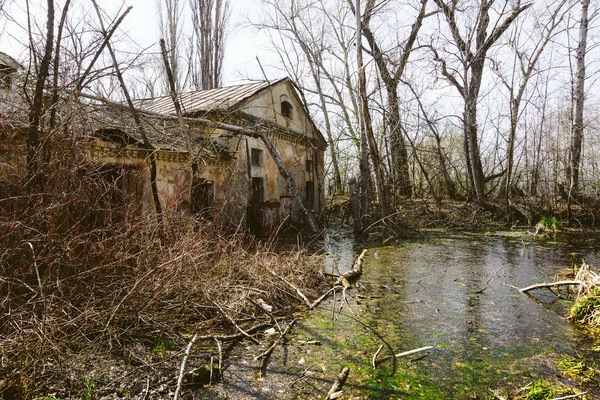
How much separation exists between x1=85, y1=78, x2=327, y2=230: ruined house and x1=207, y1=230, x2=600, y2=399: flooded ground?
4.89m

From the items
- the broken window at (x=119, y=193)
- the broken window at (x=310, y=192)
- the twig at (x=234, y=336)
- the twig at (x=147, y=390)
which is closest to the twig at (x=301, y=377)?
the twig at (x=234, y=336)

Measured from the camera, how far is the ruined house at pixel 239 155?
10.1 meters

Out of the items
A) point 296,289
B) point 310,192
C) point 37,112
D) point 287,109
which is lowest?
point 296,289

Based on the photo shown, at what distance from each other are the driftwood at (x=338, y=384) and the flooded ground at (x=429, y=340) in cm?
7

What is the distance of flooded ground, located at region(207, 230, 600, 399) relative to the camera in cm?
361

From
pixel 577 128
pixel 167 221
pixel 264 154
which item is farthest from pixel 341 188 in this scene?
pixel 167 221

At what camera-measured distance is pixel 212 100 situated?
13.8m

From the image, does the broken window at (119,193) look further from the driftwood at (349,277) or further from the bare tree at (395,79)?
the bare tree at (395,79)

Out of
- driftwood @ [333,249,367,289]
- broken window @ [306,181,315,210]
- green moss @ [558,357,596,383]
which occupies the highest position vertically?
broken window @ [306,181,315,210]

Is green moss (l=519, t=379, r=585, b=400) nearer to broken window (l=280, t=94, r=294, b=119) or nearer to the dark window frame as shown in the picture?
the dark window frame

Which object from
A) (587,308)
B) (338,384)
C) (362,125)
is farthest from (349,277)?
(362,125)

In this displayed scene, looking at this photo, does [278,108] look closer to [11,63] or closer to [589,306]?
[11,63]

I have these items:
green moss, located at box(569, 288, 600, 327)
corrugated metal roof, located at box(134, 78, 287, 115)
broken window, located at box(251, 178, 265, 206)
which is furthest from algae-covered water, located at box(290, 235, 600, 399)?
corrugated metal roof, located at box(134, 78, 287, 115)

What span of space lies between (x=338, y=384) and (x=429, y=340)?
64.0 inches
